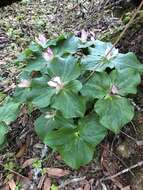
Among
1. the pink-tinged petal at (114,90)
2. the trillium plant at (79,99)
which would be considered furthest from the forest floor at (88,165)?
the pink-tinged petal at (114,90)

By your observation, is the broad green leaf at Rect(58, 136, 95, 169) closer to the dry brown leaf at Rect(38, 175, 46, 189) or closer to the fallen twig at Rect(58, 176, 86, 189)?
the fallen twig at Rect(58, 176, 86, 189)

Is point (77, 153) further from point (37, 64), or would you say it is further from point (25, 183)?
point (37, 64)

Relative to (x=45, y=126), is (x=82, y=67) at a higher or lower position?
higher

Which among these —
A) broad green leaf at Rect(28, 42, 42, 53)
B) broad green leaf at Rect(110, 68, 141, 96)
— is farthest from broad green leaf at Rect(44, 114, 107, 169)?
broad green leaf at Rect(28, 42, 42, 53)

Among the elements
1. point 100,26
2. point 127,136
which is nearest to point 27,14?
point 100,26

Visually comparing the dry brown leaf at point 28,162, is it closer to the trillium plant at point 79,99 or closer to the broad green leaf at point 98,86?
the trillium plant at point 79,99

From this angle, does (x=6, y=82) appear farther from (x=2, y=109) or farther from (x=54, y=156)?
(x=54, y=156)

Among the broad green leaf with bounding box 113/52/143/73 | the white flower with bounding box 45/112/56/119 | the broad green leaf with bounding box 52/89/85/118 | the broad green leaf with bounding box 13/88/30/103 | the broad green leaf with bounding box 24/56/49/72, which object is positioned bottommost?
the white flower with bounding box 45/112/56/119
